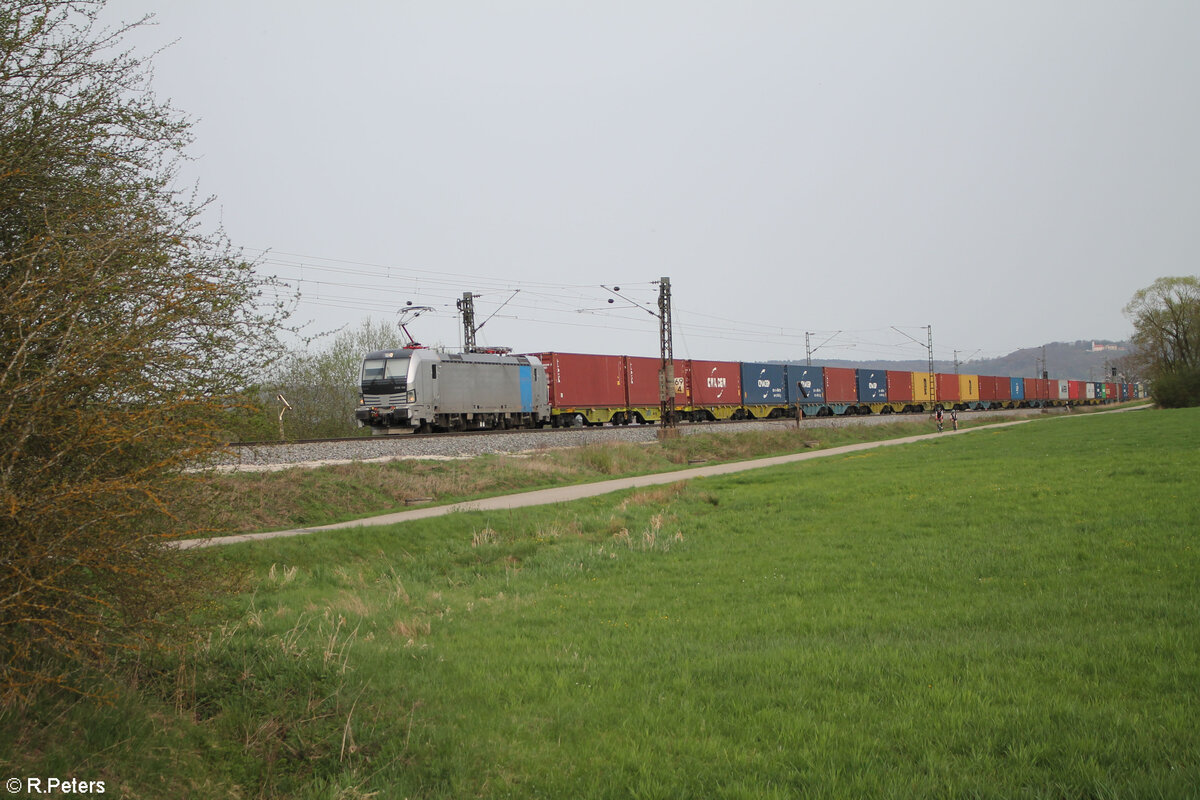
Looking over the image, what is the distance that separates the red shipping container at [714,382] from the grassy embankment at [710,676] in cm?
3161

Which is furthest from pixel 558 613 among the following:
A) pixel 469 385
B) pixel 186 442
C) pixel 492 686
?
pixel 469 385

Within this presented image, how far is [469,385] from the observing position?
33.2m

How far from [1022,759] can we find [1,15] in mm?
8368

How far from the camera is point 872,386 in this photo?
6103cm

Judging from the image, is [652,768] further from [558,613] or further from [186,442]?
[558,613]

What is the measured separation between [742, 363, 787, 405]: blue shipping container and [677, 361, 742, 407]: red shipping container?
2.45ft

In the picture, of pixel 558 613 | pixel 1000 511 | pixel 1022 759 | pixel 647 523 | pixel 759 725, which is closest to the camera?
pixel 1022 759

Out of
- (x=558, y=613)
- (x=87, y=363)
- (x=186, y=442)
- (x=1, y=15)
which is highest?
(x=1, y=15)

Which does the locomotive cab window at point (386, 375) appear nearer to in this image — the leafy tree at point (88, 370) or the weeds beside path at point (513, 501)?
the weeds beside path at point (513, 501)

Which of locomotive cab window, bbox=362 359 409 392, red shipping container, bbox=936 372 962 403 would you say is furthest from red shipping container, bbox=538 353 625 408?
red shipping container, bbox=936 372 962 403

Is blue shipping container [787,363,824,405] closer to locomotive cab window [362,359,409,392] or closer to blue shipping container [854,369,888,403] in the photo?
blue shipping container [854,369,888,403]

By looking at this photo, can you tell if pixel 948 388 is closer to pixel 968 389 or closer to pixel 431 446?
pixel 968 389

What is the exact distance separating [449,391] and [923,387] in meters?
46.5

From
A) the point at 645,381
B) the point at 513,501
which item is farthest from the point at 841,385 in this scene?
the point at 513,501
